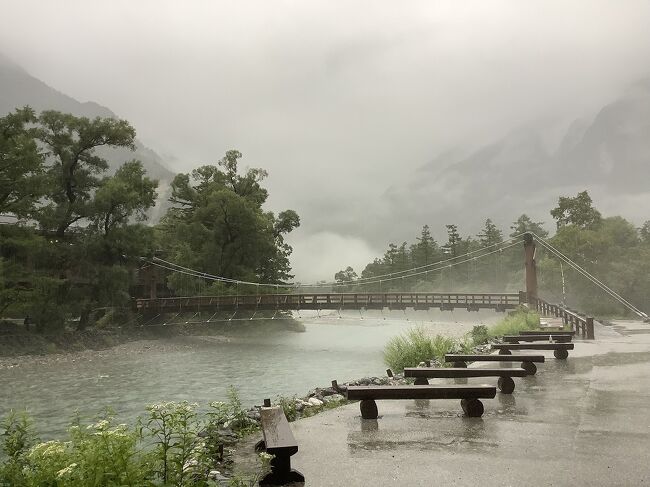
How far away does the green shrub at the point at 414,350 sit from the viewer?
11.4 metres

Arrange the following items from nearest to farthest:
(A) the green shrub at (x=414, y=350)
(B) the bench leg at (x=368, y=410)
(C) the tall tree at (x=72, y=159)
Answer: (B) the bench leg at (x=368, y=410) < (A) the green shrub at (x=414, y=350) < (C) the tall tree at (x=72, y=159)

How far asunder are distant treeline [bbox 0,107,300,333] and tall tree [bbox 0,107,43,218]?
0.05 meters

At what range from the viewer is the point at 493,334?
17594 millimetres

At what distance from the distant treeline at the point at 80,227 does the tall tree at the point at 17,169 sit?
5 centimetres

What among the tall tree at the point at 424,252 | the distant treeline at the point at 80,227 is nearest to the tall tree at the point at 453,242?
the tall tree at the point at 424,252

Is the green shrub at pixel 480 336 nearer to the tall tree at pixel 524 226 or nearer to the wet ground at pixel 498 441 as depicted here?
the wet ground at pixel 498 441

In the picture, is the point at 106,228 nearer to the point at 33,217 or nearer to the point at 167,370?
the point at 33,217

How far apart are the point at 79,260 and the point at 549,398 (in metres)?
31.1

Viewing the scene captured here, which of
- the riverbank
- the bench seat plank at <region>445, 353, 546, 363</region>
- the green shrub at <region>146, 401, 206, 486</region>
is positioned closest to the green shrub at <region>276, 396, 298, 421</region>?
the bench seat plank at <region>445, 353, 546, 363</region>

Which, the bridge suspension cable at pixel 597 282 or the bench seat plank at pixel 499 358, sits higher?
the bridge suspension cable at pixel 597 282

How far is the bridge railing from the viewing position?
50.5 feet

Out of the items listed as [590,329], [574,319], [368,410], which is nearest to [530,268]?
[574,319]

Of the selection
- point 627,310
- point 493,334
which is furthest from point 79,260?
point 627,310

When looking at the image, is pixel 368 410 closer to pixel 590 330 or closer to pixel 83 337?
pixel 590 330
